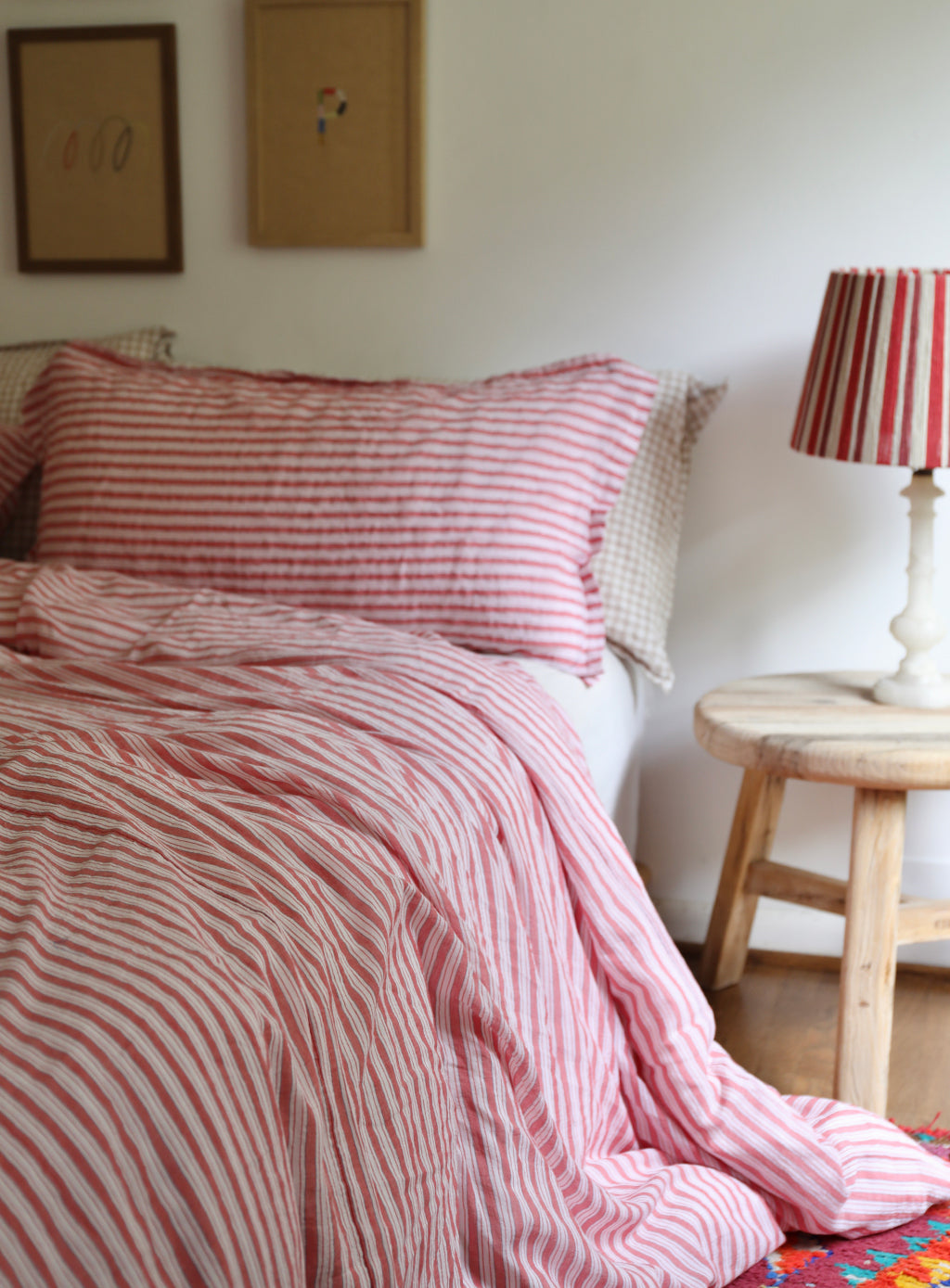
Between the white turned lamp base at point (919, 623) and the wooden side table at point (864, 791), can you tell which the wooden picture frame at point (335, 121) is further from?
the wooden side table at point (864, 791)

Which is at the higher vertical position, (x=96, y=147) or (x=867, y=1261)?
(x=96, y=147)

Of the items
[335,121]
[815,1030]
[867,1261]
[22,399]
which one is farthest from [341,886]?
[335,121]

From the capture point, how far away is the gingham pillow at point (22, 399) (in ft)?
6.79

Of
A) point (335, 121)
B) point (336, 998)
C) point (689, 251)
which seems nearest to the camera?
point (336, 998)

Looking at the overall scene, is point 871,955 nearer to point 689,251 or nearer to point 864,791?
point 864,791

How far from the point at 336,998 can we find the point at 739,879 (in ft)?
4.27

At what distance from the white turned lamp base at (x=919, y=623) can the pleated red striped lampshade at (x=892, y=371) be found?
93 mm

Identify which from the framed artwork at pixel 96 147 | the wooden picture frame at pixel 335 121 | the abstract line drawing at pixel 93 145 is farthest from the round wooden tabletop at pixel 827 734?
the abstract line drawing at pixel 93 145

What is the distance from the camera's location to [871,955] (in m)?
1.64

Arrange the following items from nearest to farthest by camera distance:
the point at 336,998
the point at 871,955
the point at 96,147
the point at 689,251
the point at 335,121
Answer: the point at 336,998, the point at 871,955, the point at 689,251, the point at 335,121, the point at 96,147

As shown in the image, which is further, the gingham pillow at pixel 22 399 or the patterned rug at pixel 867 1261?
the gingham pillow at pixel 22 399

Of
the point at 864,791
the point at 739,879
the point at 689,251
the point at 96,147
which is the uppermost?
the point at 96,147

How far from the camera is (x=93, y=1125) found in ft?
2.08

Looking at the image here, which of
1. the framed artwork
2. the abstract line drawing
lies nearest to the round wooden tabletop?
the framed artwork
